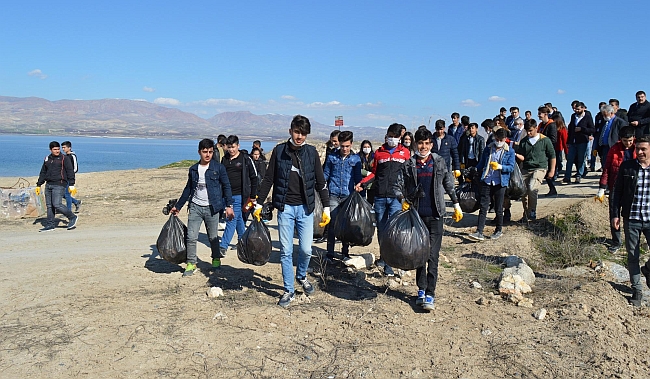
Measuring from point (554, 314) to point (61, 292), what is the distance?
5239 mm

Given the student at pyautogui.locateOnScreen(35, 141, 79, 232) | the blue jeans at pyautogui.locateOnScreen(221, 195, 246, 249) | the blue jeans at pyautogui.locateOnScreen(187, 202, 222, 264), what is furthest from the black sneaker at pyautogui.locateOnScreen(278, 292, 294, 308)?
the student at pyautogui.locateOnScreen(35, 141, 79, 232)

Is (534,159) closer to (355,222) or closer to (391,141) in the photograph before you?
(391,141)

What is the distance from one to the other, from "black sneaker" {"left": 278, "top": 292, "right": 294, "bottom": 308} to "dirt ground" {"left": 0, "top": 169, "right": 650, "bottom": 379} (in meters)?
0.09

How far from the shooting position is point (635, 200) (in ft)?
16.8

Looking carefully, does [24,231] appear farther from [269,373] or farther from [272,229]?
[269,373]

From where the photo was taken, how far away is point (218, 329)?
15.4ft

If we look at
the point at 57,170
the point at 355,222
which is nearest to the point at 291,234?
the point at 355,222

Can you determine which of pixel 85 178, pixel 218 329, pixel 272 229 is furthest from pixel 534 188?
pixel 85 178

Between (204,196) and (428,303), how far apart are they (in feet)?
9.69

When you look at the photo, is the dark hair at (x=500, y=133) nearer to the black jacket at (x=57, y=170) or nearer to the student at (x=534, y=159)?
the student at (x=534, y=159)

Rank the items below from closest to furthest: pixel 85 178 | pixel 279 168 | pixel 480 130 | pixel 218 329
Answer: pixel 218 329, pixel 279 168, pixel 480 130, pixel 85 178

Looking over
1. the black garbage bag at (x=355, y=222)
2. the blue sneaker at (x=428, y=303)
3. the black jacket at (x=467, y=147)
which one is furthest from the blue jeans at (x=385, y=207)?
the black jacket at (x=467, y=147)

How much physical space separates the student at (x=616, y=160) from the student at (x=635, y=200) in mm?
1154

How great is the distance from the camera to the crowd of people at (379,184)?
513cm
